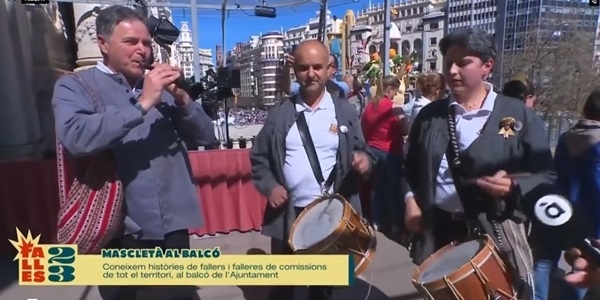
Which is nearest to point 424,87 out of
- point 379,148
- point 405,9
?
point 379,148

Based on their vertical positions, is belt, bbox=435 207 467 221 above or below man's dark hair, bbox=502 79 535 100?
below

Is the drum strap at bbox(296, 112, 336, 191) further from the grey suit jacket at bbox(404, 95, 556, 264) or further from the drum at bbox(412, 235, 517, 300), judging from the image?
the drum at bbox(412, 235, 517, 300)

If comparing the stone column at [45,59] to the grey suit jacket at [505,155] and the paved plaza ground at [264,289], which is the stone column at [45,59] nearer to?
the paved plaza ground at [264,289]

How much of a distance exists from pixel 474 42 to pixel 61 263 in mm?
1845

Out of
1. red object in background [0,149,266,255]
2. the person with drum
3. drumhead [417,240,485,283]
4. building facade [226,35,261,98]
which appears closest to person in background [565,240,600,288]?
the person with drum

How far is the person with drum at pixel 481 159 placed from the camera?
1.46 m

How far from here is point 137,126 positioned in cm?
148

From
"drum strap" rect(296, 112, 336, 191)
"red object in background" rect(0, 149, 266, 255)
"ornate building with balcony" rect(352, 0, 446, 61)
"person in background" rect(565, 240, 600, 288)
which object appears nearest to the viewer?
"person in background" rect(565, 240, 600, 288)

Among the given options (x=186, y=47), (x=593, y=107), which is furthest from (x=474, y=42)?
(x=186, y=47)

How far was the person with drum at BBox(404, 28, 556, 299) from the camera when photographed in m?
1.46

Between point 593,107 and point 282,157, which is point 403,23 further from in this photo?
point 282,157

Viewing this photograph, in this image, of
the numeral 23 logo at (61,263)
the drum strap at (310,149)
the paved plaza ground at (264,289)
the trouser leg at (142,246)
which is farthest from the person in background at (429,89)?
the numeral 23 logo at (61,263)

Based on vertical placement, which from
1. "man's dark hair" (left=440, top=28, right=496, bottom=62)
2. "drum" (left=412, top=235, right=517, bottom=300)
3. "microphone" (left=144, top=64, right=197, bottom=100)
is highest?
"man's dark hair" (left=440, top=28, right=496, bottom=62)

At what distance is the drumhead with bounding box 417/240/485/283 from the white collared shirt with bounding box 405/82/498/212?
160mm
